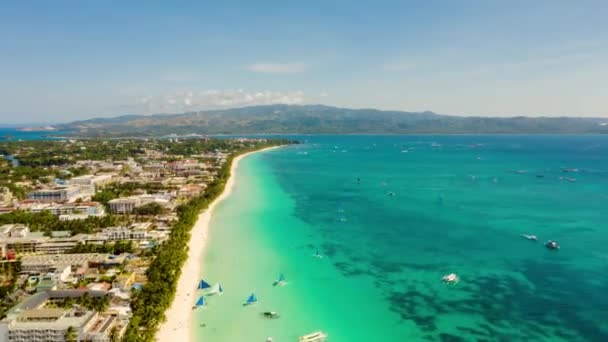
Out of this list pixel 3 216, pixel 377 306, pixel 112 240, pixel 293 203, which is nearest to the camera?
pixel 377 306

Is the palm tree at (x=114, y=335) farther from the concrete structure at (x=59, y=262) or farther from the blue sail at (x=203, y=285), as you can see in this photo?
the concrete structure at (x=59, y=262)

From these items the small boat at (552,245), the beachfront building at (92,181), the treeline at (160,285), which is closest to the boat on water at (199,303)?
the treeline at (160,285)

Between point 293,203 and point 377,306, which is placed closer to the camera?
point 377,306

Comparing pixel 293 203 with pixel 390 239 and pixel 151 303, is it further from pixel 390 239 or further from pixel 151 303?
pixel 151 303

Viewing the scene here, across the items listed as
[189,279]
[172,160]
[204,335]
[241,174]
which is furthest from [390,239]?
[172,160]

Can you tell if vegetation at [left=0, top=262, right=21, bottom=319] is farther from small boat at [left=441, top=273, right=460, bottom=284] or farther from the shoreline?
small boat at [left=441, top=273, right=460, bottom=284]

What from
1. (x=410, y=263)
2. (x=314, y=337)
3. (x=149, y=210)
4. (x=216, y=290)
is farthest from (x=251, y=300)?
(x=149, y=210)
